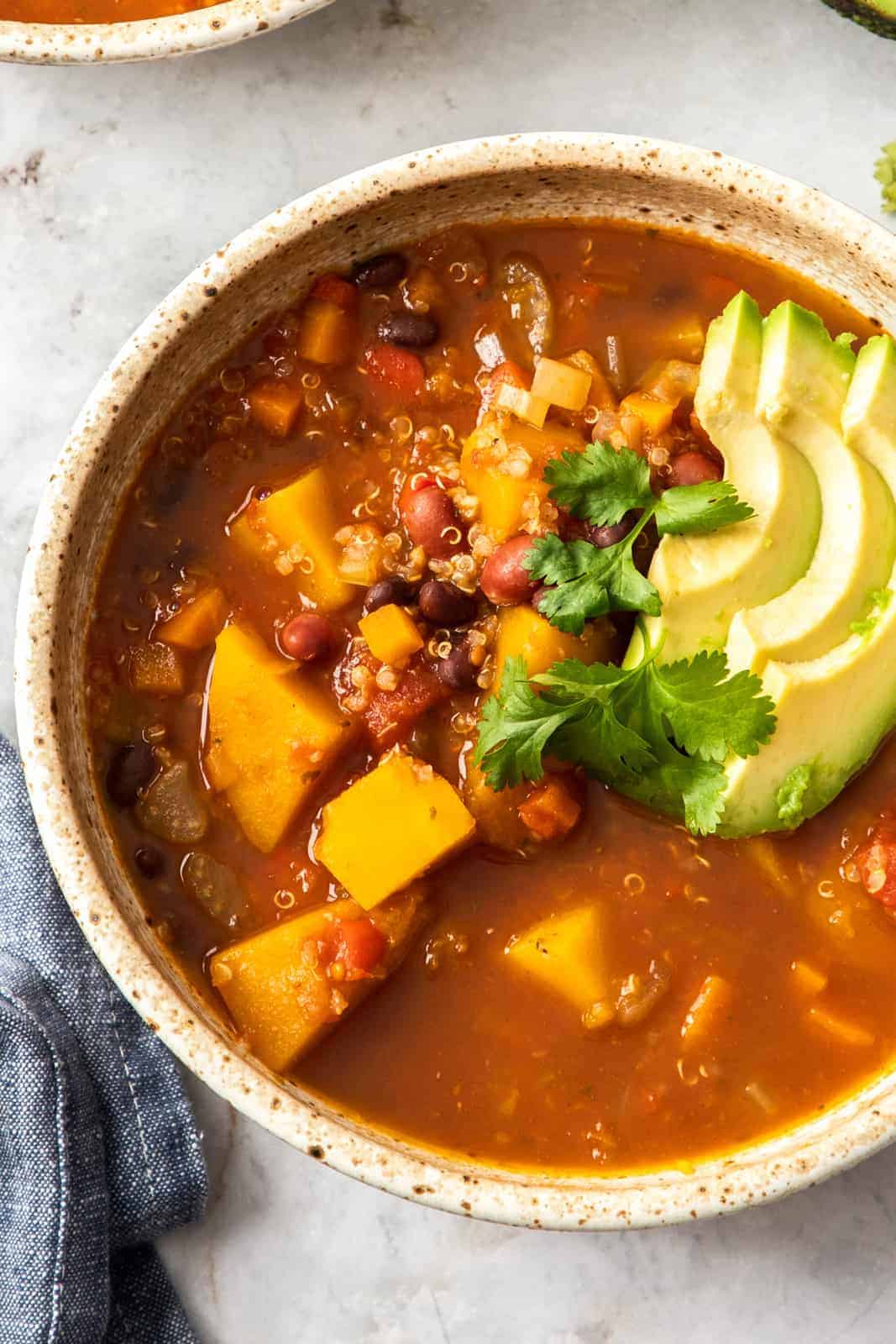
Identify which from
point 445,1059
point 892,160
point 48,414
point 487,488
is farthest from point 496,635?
point 892,160

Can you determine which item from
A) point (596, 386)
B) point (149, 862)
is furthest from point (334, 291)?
point (149, 862)

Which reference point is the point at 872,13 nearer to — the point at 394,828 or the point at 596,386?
the point at 596,386

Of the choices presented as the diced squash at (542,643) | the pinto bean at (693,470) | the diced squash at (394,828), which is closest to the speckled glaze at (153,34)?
the pinto bean at (693,470)

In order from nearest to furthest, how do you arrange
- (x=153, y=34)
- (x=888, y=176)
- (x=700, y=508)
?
(x=700, y=508) → (x=153, y=34) → (x=888, y=176)

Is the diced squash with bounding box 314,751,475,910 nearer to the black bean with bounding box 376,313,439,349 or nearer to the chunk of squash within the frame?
the chunk of squash

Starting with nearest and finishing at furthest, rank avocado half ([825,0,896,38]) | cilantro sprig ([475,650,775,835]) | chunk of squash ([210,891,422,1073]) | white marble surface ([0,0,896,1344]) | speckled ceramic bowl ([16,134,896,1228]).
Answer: cilantro sprig ([475,650,775,835]), speckled ceramic bowl ([16,134,896,1228]), chunk of squash ([210,891,422,1073]), avocado half ([825,0,896,38]), white marble surface ([0,0,896,1344])

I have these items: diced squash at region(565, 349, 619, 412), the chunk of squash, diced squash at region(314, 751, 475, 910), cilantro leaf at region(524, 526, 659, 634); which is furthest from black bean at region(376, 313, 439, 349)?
the chunk of squash
